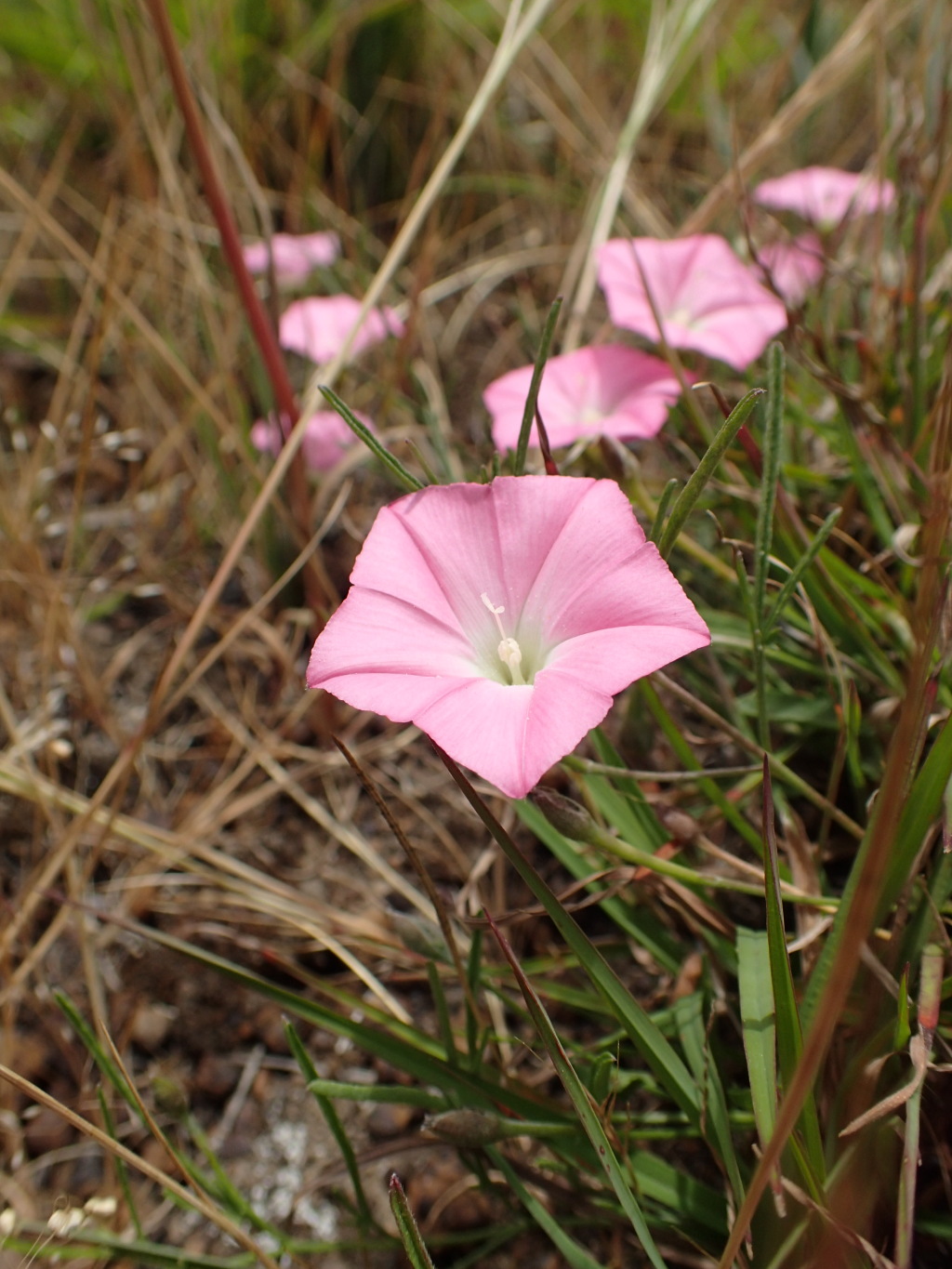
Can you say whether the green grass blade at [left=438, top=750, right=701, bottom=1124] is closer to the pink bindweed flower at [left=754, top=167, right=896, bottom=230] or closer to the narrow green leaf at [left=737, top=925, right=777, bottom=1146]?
the narrow green leaf at [left=737, top=925, right=777, bottom=1146]

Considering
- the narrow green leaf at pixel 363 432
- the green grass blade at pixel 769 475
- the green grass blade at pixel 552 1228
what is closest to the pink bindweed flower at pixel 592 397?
the green grass blade at pixel 769 475

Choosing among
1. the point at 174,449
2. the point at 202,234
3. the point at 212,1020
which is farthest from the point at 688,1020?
the point at 202,234

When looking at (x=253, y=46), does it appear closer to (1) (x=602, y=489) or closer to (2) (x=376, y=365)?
(2) (x=376, y=365)

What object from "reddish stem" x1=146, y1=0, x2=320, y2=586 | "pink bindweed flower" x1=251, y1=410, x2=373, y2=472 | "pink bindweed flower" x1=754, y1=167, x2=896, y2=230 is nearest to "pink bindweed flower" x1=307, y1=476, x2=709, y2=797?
"reddish stem" x1=146, y1=0, x2=320, y2=586

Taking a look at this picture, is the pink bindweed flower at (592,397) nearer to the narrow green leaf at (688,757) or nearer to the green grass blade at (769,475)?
the green grass blade at (769,475)

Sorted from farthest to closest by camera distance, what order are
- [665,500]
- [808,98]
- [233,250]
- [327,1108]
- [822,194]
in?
[822,194]
[808,98]
[233,250]
[327,1108]
[665,500]

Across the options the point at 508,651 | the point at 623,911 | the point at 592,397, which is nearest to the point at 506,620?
the point at 508,651

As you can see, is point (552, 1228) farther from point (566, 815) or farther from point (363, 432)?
point (363, 432)
